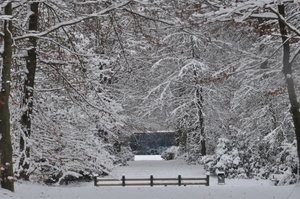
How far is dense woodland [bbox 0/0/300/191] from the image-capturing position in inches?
334

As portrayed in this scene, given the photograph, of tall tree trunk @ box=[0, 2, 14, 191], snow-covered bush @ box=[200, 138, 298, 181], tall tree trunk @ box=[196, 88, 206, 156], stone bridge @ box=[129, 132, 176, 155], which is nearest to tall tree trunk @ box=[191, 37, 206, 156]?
tall tree trunk @ box=[196, 88, 206, 156]

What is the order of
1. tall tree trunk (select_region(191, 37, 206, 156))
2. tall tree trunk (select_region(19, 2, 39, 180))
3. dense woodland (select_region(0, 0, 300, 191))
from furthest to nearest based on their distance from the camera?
1. tall tree trunk (select_region(191, 37, 206, 156))
2. tall tree trunk (select_region(19, 2, 39, 180))
3. dense woodland (select_region(0, 0, 300, 191))

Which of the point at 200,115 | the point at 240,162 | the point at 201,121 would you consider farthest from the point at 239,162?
the point at 200,115

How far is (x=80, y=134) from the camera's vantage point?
482 inches

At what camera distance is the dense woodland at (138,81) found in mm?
8492

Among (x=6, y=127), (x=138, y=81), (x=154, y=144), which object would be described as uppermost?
(x=138, y=81)

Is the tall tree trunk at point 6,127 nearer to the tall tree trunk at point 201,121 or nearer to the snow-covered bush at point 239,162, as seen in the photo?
the snow-covered bush at point 239,162

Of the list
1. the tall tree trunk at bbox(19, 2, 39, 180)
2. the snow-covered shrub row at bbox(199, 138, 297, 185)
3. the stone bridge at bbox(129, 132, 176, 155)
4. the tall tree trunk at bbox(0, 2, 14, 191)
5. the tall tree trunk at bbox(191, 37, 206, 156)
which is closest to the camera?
the tall tree trunk at bbox(0, 2, 14, 191)

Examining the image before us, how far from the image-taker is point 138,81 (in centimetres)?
1734

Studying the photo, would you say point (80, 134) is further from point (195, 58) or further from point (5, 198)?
point (195, 58)

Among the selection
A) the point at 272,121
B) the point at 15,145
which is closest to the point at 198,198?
the point at 15,145

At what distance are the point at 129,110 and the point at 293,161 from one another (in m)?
14.8

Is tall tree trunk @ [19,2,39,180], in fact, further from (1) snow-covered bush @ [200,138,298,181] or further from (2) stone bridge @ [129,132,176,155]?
(2) stone bridge @ [129,132,176,155]

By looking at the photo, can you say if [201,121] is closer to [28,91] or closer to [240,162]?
[240,162]
